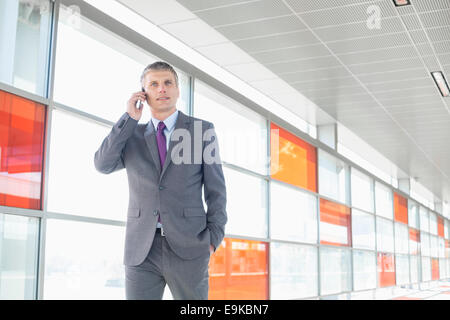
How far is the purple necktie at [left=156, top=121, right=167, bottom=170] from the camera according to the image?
2.28 meters

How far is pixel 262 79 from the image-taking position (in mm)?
7418

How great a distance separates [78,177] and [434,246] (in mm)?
18757

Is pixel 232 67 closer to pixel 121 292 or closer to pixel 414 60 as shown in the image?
pixel 414 60

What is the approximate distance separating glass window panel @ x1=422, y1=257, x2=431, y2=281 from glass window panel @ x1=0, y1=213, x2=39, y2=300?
16.4m

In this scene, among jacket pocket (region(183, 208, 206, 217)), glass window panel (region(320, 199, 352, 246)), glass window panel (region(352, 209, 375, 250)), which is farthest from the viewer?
glass window panel (region(352, 209, 375, 250))

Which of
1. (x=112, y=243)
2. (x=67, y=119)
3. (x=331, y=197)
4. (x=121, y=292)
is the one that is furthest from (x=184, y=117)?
(x=331, y=197)

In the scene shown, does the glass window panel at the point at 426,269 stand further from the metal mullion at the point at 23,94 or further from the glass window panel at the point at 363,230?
the metal mullion at the point at 23,94

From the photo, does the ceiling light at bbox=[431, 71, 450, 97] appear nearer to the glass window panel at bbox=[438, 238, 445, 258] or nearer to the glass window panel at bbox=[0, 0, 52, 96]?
the glass window panel at bbox=[0, 0, 52, 96]

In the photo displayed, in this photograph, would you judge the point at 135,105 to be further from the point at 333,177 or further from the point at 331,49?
the point at 333,177

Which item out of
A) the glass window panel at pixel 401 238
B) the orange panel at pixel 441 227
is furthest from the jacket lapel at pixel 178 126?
the orange panel at pixel 441 227

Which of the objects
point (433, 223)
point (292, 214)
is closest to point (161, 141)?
point (292, 214)

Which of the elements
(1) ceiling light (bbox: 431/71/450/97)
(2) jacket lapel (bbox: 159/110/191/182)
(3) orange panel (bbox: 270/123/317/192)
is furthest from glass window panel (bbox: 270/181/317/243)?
(2) jacket lapel (bbox: 159/110/191/182)

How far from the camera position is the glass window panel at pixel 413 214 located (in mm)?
17047

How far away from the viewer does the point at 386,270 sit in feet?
45.7
